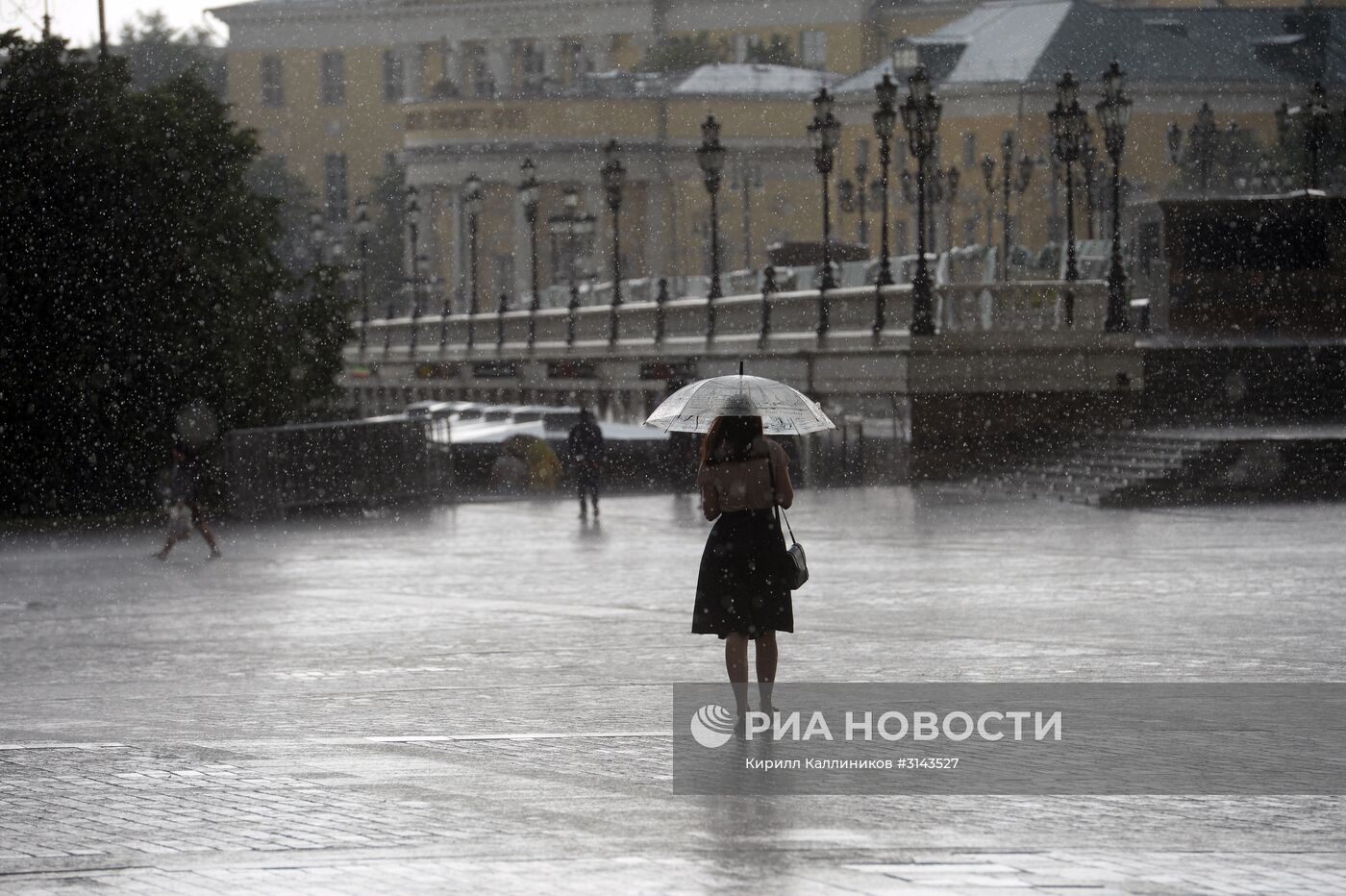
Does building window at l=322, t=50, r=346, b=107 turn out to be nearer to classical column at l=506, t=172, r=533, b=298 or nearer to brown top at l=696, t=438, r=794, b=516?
classical column at l=506, t=172, r=533, b=298

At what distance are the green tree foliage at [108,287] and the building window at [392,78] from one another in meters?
86.8

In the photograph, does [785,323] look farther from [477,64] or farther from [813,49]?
[477,64]

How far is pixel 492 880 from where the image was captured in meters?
8.34

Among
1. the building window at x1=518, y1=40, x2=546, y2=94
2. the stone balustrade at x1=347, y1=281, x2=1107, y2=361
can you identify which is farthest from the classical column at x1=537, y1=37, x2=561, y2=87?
the stone balustrade at x1=347, y1=281, x2=1107, y2=361

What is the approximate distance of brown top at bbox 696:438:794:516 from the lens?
11898 millimetres

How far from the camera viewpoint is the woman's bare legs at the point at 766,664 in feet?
39.5

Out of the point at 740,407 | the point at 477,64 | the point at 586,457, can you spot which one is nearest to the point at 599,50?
the point at 477,64

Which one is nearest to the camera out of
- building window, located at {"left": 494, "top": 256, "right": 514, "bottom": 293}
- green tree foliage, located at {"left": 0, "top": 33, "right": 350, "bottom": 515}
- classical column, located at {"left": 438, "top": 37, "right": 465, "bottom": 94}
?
green tree foliage, located at {"left": 0, "top": 33, "right": 350, "bottom": 515}

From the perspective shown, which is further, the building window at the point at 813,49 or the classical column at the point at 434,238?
the building window at the point at 813,49

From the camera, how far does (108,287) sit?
36.6m

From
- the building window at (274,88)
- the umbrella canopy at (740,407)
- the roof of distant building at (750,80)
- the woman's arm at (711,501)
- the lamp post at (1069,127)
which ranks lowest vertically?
the woman's arm at (711,501)

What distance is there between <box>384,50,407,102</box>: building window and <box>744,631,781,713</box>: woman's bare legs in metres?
114

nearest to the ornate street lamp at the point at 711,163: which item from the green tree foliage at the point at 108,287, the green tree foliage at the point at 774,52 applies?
the green tree foliage at the point at 108,287

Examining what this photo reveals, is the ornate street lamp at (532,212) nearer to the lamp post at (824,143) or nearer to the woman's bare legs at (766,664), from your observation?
the lamp post at (824,143)
